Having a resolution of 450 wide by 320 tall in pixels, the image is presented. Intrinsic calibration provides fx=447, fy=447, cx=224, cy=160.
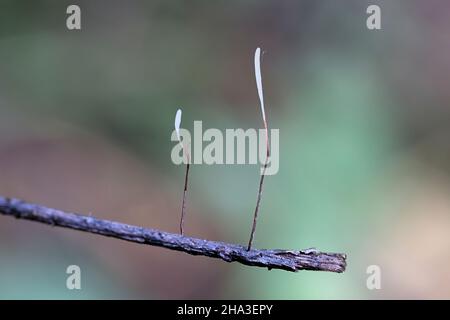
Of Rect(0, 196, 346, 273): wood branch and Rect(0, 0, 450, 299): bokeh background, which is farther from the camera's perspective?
Rect(0, 0, 450, 299): bokeh background

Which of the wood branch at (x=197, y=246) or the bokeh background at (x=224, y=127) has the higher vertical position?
the bokeh background at (x=224, y=127)

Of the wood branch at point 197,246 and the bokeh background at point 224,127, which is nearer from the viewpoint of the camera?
the wood branch at point 197,246

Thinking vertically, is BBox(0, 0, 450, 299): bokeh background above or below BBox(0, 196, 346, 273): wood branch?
above

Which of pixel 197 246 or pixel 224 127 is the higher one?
pixel 224 127
